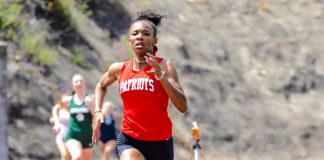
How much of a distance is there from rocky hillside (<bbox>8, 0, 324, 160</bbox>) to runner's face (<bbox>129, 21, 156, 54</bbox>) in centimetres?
849

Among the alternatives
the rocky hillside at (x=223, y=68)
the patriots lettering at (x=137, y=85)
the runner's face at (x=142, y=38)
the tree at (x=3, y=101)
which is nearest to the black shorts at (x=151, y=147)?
the patriots lettering at (x=137, y=85)

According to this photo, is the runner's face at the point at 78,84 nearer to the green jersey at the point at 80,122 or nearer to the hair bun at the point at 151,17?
the green jersey at the point at 80,122

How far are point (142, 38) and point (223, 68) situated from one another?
50.5 feet

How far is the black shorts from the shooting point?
632 centimetres

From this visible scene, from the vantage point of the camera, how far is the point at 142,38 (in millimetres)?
6219

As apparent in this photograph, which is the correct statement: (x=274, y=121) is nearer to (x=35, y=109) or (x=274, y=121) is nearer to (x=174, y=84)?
(x=35, y=109)

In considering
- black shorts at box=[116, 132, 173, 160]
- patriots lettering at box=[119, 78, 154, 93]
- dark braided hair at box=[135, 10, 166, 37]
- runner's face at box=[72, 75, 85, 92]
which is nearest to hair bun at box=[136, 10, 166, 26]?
dark braided hair at box=[135, 10, 166, 37]

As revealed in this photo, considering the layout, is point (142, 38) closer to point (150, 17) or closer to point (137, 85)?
point (137, 85)

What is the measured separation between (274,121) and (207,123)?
2.08m

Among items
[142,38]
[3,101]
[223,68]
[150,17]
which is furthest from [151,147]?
[223,68]

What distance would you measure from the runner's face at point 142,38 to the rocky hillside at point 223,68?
8.49 m

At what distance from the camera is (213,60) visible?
21.5m

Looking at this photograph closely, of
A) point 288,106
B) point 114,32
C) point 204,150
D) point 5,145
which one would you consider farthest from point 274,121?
point 5,145

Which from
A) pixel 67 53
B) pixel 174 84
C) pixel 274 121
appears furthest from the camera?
pixel 274 121
